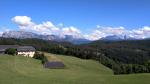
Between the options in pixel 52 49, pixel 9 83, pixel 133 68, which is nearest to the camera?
pixel 9 83

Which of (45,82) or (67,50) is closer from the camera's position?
(45,82)

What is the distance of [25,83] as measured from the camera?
1382 inches

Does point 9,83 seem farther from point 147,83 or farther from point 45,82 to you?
point 147,83

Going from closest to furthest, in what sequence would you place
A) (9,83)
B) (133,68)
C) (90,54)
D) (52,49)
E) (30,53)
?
(9,83)
(133,68)
(30,53)
(90,54)
(52,49)

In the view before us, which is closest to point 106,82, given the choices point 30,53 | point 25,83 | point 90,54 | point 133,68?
point 25,83

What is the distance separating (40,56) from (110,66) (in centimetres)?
3003

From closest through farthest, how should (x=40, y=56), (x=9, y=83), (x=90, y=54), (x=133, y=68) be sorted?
(x=9, y=83) < (x=133, y=68) < (x=40, y=56) < (x=90, y=54)

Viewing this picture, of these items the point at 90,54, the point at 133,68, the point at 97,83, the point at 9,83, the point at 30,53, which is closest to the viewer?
the point at 9,83

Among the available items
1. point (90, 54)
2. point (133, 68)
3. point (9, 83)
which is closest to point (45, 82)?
point (9, 83)

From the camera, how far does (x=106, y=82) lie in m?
38.5

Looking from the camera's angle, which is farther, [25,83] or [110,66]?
[110,66]

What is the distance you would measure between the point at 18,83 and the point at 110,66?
82517mm

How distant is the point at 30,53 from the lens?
127562mm

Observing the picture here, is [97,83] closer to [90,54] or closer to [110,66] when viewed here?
[110,66]
